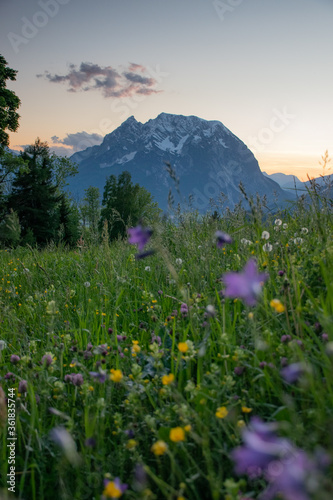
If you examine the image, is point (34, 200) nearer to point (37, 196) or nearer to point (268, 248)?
point (37, 196)

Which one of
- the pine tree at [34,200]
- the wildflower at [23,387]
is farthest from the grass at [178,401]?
the pine tree at [34,200]

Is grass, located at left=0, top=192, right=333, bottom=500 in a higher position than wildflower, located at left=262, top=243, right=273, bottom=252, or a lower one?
lower

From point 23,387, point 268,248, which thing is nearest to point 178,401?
point 23,387

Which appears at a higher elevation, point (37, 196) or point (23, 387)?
point (37, 196)

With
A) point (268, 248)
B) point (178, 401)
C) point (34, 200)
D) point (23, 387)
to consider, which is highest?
point (34, 200)

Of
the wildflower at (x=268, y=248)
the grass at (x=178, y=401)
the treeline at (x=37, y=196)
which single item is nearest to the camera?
the grass at (x=178, y=401)

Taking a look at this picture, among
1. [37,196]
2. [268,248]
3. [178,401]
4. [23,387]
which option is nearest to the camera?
[178,401]

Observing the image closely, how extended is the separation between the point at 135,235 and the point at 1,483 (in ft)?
3.95

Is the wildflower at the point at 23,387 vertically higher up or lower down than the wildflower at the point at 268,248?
lower down

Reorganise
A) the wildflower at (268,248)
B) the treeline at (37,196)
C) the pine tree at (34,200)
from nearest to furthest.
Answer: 1. the wildflower at (268,248)
2. the treeline at (37,196)
3. the pine tree at (34,200)

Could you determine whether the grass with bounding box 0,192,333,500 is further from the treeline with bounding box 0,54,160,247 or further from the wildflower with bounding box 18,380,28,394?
the treeline with bounding box 0,54,160,247

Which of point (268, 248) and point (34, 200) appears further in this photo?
point (34, 200)

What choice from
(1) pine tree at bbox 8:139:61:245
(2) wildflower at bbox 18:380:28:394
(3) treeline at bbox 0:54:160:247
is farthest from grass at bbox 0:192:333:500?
(1) pine tree at bbox 8:139:61:245

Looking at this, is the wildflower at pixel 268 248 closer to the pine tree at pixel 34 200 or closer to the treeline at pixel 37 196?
the treeline at pixel 37 196
